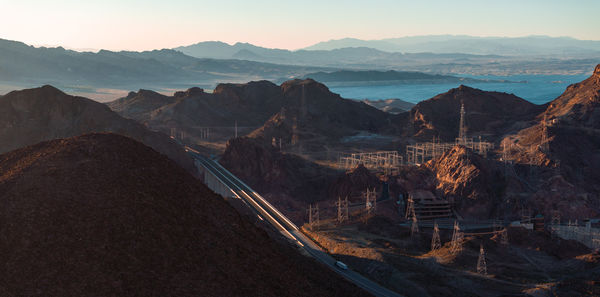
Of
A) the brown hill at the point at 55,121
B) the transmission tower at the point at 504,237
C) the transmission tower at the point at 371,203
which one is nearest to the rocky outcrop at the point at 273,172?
the transmission tower at the point at 371,203

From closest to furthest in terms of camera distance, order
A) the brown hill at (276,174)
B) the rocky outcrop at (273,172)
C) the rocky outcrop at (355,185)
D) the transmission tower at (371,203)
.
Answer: the transmission tower at (371,203)
the rocky outcrop at (355,185)
the brown hill at (276,174)
the rocky outcrop at (273,172)

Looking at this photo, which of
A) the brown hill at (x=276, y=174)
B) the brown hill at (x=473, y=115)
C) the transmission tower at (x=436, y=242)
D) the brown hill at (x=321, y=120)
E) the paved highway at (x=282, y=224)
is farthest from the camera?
the brown hill at (x=321, y=120)

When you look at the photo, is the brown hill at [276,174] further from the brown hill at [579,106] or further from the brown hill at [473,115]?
the brown hill at [579,106]

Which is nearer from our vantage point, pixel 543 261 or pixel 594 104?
pixel 543 261

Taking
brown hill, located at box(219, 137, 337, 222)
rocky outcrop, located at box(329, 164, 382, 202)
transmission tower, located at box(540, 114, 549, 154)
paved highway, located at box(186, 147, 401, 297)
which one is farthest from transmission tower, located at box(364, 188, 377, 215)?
transmission tower, located at box(540, 114, 549, 154)

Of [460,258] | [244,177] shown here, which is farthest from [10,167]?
[244,177]

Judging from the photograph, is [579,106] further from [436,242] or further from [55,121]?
[55,121]

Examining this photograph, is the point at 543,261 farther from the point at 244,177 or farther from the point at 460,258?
the point at 244,177
